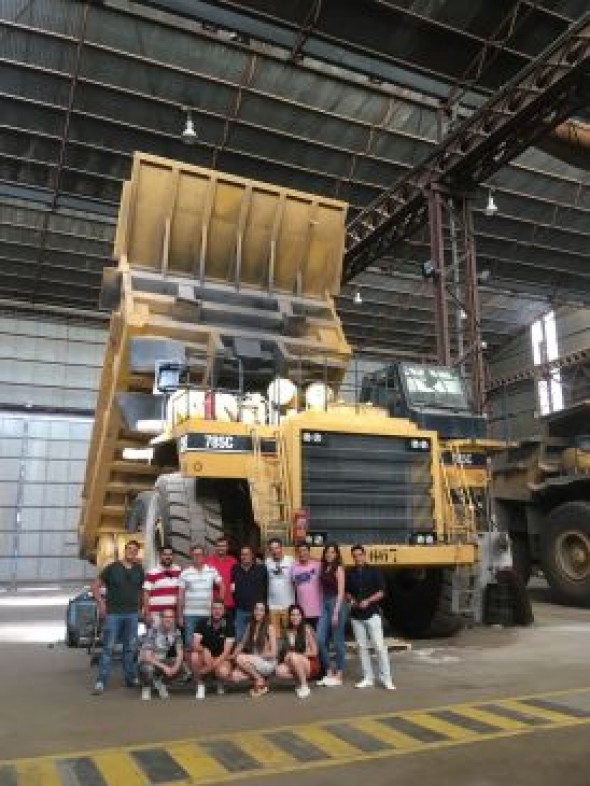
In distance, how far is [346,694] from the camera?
5.83 m

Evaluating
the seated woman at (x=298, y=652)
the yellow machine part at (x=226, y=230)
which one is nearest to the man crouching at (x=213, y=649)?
the seated woman at (x=298, y=652)

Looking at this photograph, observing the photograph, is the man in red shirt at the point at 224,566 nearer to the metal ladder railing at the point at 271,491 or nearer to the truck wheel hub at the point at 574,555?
the metal ladder railing at the point at 271,491

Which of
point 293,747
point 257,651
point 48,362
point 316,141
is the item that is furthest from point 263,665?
point 48,362

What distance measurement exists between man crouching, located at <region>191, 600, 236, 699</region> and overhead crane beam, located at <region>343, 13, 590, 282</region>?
10239 mm

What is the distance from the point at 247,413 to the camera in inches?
320

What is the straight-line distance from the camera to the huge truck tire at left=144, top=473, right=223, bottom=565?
7180 mm

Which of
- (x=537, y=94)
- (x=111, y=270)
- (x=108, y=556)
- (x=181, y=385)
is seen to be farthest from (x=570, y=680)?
(x=537, y=94)

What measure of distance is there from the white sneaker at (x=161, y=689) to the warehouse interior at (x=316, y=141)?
792 millimetres

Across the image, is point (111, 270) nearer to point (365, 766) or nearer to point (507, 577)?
point (507, 577)

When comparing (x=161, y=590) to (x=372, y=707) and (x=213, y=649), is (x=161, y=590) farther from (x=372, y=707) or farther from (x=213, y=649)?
(x=372, y=707)

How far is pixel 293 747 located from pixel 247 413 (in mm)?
4209

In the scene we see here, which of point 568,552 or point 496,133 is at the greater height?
point 496,133

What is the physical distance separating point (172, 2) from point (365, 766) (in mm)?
12538

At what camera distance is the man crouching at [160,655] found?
5.88 m
